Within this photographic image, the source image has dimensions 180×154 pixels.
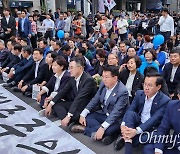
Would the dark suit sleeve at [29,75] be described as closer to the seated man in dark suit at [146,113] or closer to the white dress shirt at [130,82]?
the white dress shirt at [130,82]

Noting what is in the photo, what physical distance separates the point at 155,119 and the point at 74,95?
1472mm

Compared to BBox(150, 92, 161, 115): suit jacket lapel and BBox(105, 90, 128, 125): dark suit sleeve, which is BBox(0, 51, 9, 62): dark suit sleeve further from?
BBox(150, 92, 161, 115): suit jacket lapel

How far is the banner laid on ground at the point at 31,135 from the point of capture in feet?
10.5

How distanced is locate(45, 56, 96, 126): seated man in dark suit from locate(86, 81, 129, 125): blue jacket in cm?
18

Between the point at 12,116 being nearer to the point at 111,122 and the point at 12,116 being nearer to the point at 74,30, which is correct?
the point at 111,122

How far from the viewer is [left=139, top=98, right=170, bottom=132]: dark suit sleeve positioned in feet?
9.68

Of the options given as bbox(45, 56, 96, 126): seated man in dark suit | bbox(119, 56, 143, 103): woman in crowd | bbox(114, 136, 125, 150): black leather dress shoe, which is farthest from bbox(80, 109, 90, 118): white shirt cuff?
bbox(119, 56, 143, 103): woman in crowd

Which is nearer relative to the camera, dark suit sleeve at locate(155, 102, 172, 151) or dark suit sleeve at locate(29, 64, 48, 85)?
dark suit sleeve at locate(155, 102, 172, 151)

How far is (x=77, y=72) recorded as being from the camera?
3.83 meters

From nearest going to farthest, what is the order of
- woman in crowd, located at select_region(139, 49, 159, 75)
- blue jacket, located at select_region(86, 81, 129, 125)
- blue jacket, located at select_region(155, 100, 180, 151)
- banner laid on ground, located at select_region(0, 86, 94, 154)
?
blue jacket, located at select_region(155, 100, 180, 151), banner laid on ground, located at select_region(0, 86, 94, 154), blue jacket, located at select_region(86, 81, 129, 125), woman in crowd, located at select_region(139, 49, 159, 75)

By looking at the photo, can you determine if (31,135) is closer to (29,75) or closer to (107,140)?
(107,140)

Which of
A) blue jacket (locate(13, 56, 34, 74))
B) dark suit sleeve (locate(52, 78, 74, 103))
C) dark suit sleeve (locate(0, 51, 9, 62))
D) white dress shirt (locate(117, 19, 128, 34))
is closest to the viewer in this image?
dark suit sleeve (locate(52, 78, 74, 103))

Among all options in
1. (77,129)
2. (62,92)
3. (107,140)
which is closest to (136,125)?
(107,140)

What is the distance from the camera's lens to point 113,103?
11.3 ft
